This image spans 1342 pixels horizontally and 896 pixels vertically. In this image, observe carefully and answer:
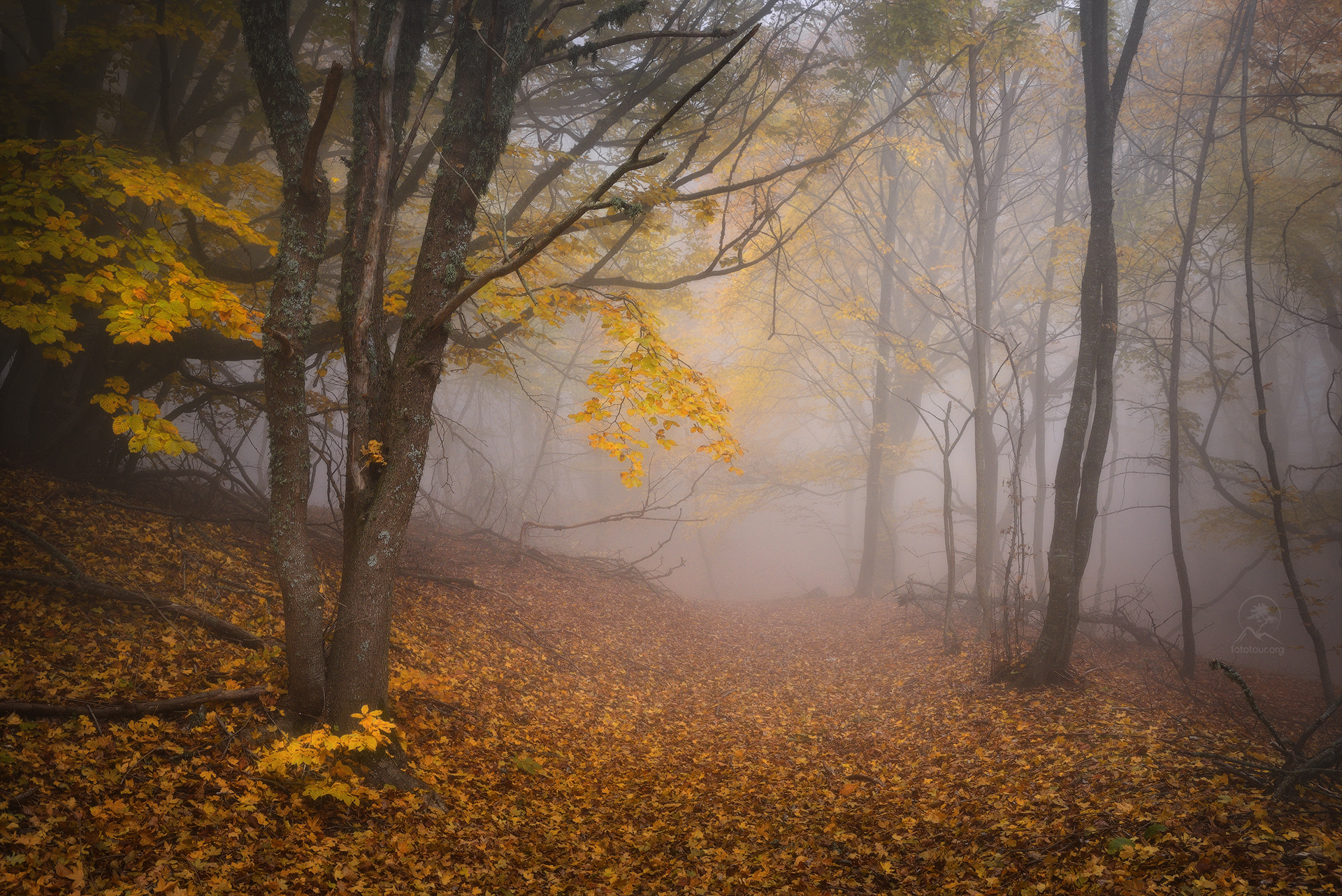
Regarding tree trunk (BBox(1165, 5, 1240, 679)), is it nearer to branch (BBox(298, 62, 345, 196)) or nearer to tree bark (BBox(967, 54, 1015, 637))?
tree bark (BBox(967, 54, 1015, 637))

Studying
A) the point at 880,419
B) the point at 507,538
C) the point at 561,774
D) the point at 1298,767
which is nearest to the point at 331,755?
the point at 561,774

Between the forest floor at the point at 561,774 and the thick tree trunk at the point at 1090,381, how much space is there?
0.60m

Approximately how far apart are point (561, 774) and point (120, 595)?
3.67m

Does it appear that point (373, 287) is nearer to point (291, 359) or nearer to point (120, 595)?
point (291, 359)

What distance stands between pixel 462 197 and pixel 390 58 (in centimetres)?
105

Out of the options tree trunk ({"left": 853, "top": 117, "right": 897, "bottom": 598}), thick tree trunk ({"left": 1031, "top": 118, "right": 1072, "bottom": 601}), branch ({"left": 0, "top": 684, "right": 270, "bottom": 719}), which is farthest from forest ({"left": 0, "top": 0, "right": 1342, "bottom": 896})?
tree trunk ({"left": 853, "top": 117, "right": 897, "bottom": 598})

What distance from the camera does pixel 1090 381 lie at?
632 cm

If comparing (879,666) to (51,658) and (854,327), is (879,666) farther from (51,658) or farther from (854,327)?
(854,327)

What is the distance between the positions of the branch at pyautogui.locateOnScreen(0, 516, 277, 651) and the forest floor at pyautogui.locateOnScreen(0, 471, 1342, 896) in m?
0.09

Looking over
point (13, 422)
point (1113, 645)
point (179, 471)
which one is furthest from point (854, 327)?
point (13, 422)

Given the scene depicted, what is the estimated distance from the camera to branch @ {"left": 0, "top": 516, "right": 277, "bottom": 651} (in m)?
4.43

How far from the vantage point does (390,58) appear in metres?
→ 4.12

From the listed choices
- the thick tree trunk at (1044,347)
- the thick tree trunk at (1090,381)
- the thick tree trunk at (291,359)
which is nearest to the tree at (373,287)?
the thick tree trunk at (291,359)

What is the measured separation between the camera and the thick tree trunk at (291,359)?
3891mm
